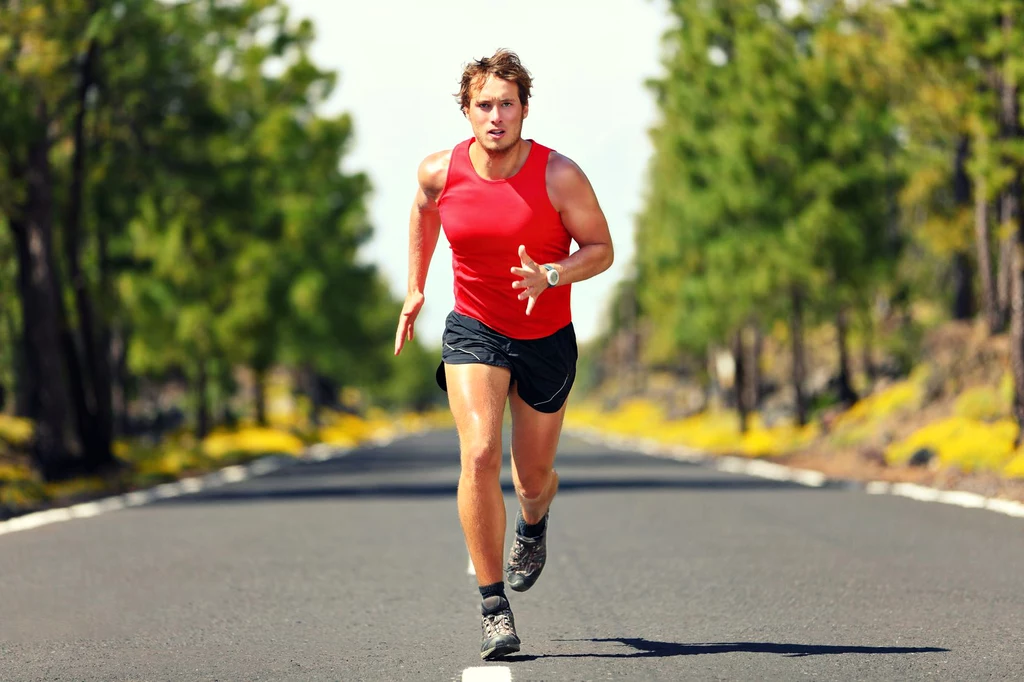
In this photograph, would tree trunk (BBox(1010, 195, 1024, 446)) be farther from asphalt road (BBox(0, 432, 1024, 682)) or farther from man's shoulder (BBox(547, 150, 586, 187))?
man's shoulder (BBox(547, 150, 586, 187))

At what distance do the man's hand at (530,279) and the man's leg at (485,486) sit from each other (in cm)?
56

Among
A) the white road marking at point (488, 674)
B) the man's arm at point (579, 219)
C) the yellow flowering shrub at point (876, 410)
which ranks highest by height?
the man's arm at point (579, 219)

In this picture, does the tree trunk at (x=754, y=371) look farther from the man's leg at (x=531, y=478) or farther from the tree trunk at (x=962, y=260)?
the man's leg at (x=531, y=478)

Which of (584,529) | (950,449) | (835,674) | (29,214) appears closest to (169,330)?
(29,214)

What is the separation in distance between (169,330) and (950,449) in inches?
857

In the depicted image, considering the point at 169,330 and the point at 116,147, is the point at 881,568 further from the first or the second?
the point at 169,330

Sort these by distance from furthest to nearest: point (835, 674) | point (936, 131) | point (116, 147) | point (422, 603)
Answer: point (936, 131) → point (116, 147) → point (422, 603) → point (835, 674)

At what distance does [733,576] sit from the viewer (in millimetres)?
10516

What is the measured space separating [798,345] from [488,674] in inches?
1214

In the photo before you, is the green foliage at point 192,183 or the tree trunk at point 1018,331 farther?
the green foliage at point 192,183

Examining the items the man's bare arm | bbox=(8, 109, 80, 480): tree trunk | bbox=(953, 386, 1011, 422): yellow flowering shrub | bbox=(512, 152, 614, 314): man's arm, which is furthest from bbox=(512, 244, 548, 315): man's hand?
bbox=(953, 386, 1011, 422): yellow flowering shrub

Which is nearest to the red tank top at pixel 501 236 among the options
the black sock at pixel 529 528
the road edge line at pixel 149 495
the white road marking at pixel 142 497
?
the black sock at pixel 529 528

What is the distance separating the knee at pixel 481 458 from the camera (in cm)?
699

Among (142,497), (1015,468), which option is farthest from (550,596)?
(142,497)
